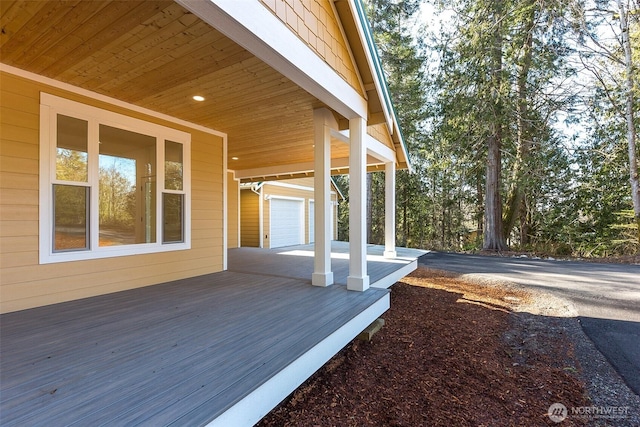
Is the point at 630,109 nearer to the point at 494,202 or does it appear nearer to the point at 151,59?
the point at 494,202

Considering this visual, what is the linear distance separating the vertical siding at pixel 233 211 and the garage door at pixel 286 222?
51.0 inches

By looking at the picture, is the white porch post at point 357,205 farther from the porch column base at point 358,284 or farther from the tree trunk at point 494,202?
the tree trunk at point 494,202

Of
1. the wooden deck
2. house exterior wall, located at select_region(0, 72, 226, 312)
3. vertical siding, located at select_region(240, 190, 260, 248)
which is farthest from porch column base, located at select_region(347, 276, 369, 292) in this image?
vertical siding, located at select_region(240, 190, 260, 248)

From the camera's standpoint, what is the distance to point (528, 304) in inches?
207

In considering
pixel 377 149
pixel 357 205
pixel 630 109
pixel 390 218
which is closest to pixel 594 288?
pixel 390 218

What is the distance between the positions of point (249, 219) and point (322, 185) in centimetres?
737

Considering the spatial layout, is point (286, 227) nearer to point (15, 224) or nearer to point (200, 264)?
point (200, 264)

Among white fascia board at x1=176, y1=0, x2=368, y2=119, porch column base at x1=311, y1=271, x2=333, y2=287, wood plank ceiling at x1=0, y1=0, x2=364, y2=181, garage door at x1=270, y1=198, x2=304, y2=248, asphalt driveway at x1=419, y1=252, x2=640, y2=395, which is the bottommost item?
asphalt driveway at x1=419, y1=252, x2=640, y2=395

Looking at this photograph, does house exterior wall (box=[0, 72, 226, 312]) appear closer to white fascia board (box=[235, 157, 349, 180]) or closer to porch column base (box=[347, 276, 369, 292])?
porch column base (box=[347, 276, 369, 292])

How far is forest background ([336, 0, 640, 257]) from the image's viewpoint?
945 centimetres

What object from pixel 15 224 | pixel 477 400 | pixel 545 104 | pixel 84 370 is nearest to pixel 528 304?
pixel 477 400

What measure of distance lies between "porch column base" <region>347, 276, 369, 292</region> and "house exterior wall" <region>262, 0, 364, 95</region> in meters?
2.57

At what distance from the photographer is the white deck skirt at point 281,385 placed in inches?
61.0

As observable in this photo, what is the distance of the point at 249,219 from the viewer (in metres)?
10.8
